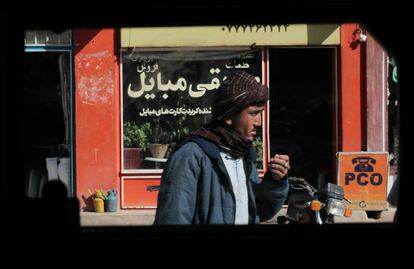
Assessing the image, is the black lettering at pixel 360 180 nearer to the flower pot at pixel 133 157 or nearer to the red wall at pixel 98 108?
the flower pot at pixel 133 157

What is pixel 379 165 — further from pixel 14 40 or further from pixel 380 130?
pixel 14 40

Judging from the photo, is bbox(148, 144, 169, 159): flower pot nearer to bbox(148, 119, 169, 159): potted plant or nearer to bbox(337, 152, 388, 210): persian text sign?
bbox(148, 119, 169, 159): potted plant

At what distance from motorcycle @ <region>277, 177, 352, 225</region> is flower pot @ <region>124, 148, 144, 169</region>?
3876 mm

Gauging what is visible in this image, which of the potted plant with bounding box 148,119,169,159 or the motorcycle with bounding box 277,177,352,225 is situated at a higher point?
the potted plant with bounding box 148,119,169,159

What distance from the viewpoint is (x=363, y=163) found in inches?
340

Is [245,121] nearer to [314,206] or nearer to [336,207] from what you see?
[314,206]

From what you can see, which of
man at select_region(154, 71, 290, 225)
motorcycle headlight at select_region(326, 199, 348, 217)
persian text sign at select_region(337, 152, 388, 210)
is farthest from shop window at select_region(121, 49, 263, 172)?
man at select_region(154, 71, 290, 225)

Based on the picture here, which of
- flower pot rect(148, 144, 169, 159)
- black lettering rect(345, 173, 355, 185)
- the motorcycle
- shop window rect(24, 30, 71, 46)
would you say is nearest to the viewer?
shop window rect(24, 30, 71, 46)

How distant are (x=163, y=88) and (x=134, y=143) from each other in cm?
82

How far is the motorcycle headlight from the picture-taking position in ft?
16.3

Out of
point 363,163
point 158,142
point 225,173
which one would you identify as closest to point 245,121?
point 225,173

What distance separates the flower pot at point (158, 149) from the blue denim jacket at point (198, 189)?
5.64 metres

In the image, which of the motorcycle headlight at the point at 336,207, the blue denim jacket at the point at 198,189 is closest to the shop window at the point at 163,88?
the motorcycle headlight at the point at 336,207

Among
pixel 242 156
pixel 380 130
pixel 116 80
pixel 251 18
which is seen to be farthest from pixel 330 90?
pixel 251 18
